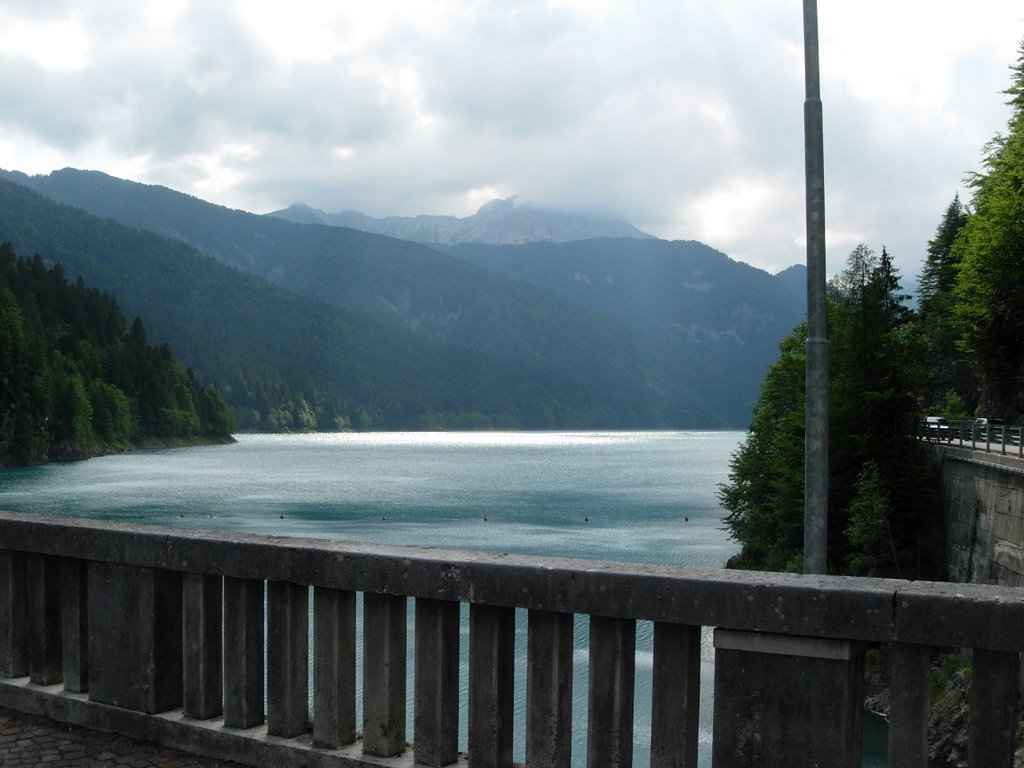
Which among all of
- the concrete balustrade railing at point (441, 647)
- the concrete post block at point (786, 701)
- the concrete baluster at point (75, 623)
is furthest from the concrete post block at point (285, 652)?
the concrete post block at point (786, 701)

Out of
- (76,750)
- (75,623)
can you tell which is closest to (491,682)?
(76,750)

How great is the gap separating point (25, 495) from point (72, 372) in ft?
225

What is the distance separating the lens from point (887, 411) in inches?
1815

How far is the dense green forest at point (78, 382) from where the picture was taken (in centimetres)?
11806

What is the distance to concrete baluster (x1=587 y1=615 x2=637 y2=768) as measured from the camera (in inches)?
181

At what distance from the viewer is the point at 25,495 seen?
2980 inches

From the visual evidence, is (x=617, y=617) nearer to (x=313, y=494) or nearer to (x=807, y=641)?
(x=807, y=641)

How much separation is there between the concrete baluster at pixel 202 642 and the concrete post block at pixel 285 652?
1.60 ft

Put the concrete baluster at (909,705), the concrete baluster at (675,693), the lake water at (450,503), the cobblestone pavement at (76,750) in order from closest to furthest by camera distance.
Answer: the concrete baluster at (909,705) → the concrete baluster at (675,693) → the cobblestone pavement at (76,750) → the lake water at (450,503)

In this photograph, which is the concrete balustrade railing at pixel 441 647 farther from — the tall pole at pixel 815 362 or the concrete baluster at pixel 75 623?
the tall pole at pixel 815 362

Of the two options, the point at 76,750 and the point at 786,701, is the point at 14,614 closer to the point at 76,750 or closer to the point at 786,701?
the point at 76,750

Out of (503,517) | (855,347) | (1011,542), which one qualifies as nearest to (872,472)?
(855,347)

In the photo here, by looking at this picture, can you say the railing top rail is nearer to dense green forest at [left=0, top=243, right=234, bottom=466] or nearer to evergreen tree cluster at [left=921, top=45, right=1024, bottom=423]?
evergreen tree cluster at [left=921, top=45, right=1024, bottom=423]

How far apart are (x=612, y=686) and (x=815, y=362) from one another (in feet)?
21.6
